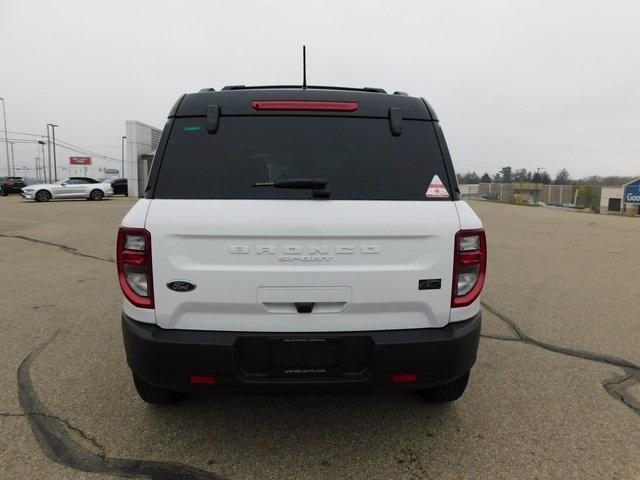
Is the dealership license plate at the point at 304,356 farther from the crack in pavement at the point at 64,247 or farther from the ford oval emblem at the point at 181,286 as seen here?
the crack in pavement at the point at 64,247

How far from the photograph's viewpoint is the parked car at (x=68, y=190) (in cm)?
2778

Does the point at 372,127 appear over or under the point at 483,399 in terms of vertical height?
over

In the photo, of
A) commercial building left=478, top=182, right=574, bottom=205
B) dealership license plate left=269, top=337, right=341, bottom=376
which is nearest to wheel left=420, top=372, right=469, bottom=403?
dealership license plate left=269, top=337, right=341, bottom=376

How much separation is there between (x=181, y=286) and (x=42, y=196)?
3043cm

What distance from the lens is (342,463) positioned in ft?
8.43

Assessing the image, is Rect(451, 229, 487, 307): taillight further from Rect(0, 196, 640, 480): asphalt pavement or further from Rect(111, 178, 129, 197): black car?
Rect(111, 178, 129, 197): black car

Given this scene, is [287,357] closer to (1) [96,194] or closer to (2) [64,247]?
(2) [64,247]

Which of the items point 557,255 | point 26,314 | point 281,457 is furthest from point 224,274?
point 557,255

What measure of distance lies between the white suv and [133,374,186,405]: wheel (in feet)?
1.47

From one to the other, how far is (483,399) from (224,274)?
2.17 meters

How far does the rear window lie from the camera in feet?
8.00

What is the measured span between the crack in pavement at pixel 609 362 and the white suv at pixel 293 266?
169 centimetres

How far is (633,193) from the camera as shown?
135 ft

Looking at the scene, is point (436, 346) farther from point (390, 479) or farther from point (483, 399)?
point (483, 399)
